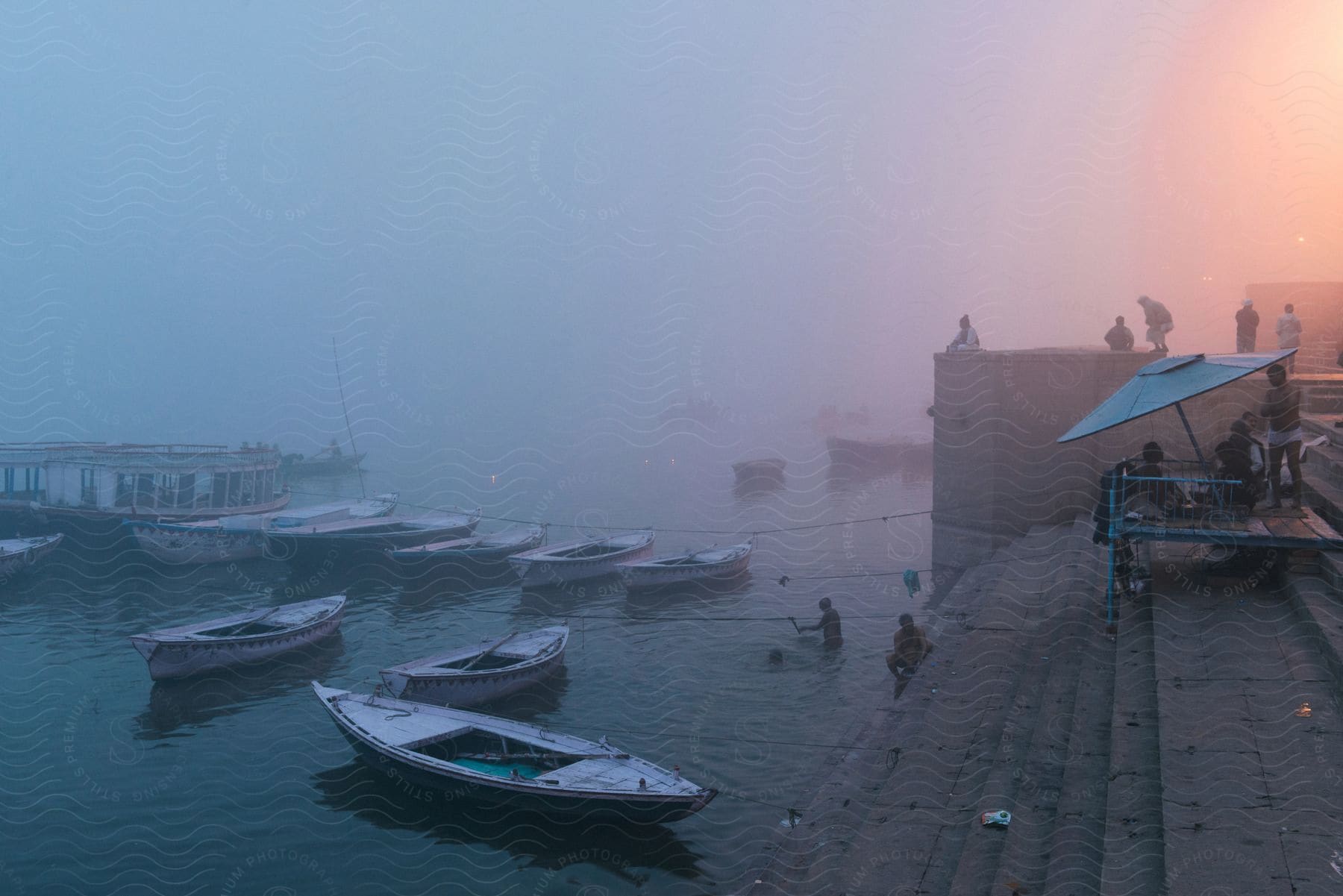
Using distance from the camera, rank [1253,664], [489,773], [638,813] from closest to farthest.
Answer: [1253,664] < [638,813] < [489,773]

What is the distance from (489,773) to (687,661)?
5.80 metres

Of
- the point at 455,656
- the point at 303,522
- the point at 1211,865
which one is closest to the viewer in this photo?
the point at 1211,865

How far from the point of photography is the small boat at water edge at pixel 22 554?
73.3 ft

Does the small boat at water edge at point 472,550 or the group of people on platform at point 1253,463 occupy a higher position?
the group of people on platform at point 1253,463

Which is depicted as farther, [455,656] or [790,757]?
[455,656]

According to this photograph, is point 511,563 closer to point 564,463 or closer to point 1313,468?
point 1313,468

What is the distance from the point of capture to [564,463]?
5012 centimetres

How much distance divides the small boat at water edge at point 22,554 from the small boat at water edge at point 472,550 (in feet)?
31.9

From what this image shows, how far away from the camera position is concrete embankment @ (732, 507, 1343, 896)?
14.0 feet

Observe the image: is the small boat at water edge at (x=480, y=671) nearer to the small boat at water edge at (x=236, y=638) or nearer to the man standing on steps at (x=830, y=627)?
the small boat at water edge at (x=236, y=638)

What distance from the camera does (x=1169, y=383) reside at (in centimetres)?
732

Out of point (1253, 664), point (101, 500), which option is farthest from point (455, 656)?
point (101, 500)

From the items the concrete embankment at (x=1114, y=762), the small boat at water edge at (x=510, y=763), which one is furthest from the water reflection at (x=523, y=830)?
the concrete embankment at (x=1114, y=762)

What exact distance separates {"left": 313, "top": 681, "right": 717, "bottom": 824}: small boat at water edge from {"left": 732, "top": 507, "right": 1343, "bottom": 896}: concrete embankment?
192 centimetres
